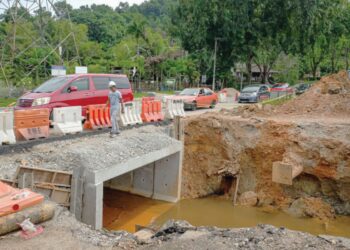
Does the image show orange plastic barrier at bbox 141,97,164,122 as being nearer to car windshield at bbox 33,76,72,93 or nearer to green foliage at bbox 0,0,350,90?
car windshield at bbox 33,76,72,93

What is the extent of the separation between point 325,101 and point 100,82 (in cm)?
1180

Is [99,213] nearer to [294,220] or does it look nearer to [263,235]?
[263,235]

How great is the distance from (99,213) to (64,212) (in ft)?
5.95

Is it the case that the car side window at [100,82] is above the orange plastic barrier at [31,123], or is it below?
above

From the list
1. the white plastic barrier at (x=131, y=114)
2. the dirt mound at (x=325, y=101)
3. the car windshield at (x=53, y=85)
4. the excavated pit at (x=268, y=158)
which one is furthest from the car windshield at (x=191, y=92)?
the car windshield at (x=53, y=85)

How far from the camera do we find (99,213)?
33.3 feet

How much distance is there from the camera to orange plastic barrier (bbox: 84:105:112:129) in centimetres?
1462

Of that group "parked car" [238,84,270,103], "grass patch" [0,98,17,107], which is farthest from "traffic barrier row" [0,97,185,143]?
"parked car" [238,84,270,103]

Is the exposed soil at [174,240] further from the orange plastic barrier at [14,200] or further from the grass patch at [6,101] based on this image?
the grass patch at [6,101]

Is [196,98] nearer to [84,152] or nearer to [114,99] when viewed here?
[114,99]

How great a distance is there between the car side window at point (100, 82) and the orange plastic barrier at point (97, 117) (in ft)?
3.51

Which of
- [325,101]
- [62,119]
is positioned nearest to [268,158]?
[325,101]

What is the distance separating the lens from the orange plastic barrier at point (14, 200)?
705 centimetres

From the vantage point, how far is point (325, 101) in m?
20.1
